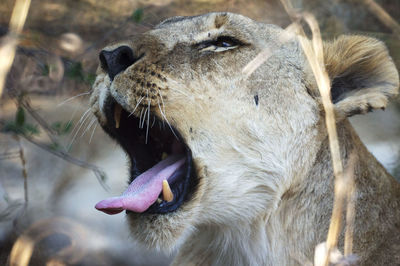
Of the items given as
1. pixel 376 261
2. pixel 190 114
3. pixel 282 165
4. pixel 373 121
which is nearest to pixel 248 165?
pixel 282 165

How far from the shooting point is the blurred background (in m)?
3.47

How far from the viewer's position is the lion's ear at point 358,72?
7.54 ft

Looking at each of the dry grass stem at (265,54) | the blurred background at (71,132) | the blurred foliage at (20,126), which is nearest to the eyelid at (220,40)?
the dry grass stem at (265,54)

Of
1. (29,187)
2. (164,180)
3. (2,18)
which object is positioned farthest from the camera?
(2,18)

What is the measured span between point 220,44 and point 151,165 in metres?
0.60

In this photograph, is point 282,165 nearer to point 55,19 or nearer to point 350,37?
point 350,37

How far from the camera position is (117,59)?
2158 mm

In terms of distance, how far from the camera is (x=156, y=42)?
2277 mm

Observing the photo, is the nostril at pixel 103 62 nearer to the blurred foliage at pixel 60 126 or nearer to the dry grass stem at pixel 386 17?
the blurred foliage at pixel 60 126

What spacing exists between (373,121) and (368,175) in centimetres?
241

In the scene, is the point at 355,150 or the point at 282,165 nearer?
the point at 282,165

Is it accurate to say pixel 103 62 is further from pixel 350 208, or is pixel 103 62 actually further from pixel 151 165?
pixel 350 208

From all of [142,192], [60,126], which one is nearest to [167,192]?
[142,192]

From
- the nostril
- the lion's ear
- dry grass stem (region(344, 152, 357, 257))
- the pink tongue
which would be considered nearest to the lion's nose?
the nostril
